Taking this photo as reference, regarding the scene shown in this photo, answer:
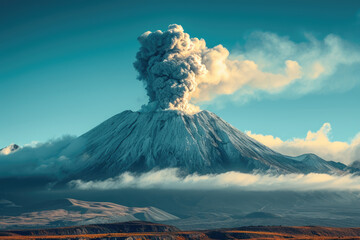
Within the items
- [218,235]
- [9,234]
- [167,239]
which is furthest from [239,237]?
[9,234]

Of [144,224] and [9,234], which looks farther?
[144,224]

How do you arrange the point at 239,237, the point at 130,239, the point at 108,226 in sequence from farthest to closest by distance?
the point at 108,226
the point at 239,237
the point at 130,239

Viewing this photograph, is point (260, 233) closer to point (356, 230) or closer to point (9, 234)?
point (356, 230)

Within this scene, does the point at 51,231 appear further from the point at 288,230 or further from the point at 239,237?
the point at 288,230

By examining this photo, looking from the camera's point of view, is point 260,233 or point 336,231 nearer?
point 260,233

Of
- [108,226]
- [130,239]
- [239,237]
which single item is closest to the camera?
[130,239]

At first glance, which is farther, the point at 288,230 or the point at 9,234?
the point at 288,230

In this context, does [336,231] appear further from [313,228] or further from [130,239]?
[130,239]

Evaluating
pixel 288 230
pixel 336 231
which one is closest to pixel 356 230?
pixel 336 231

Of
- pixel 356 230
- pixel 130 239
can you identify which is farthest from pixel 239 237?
pixel 356 230
